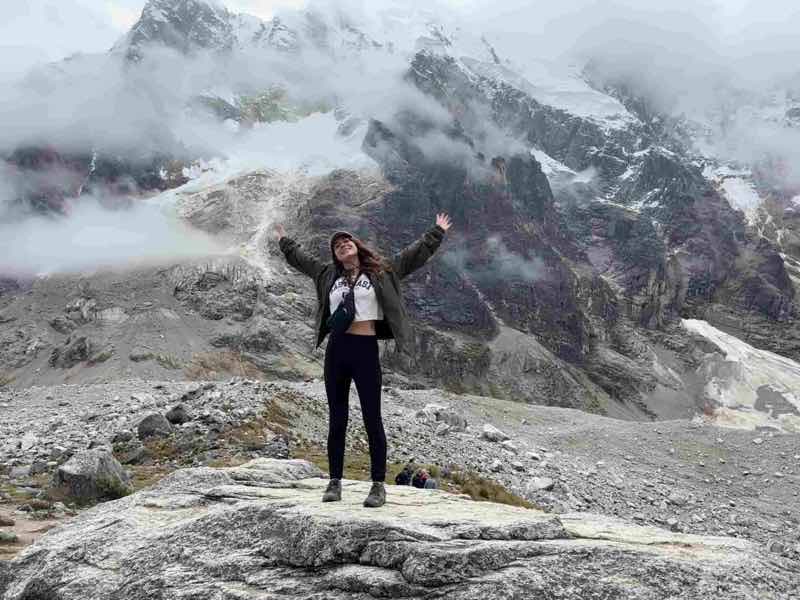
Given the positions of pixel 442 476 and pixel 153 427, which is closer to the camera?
pixel 442 476

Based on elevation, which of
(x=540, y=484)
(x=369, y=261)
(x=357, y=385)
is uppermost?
(x=369, y=261)

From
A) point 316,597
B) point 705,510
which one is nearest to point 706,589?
point 316,597

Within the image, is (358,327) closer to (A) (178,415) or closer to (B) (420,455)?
(A) (178,415)

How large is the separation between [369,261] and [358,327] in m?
0.90

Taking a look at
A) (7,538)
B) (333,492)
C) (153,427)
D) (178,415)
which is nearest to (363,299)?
(333,492)

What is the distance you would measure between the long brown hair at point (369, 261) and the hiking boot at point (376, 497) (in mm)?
2728

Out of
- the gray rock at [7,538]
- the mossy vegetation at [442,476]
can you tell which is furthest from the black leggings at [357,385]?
the mossy vegetation at [442,476]

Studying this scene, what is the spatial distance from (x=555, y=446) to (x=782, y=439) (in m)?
23.9

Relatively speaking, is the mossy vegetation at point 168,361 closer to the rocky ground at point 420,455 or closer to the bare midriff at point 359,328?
the rocky ground at point 420,455

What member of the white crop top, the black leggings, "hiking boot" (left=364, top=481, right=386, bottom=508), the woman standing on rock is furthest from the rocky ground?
the white crop top

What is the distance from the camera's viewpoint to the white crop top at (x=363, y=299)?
28.6 ft

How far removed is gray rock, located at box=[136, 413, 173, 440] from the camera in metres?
25.9

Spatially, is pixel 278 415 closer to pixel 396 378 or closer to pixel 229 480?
pixel 229 480

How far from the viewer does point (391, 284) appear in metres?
8.99
